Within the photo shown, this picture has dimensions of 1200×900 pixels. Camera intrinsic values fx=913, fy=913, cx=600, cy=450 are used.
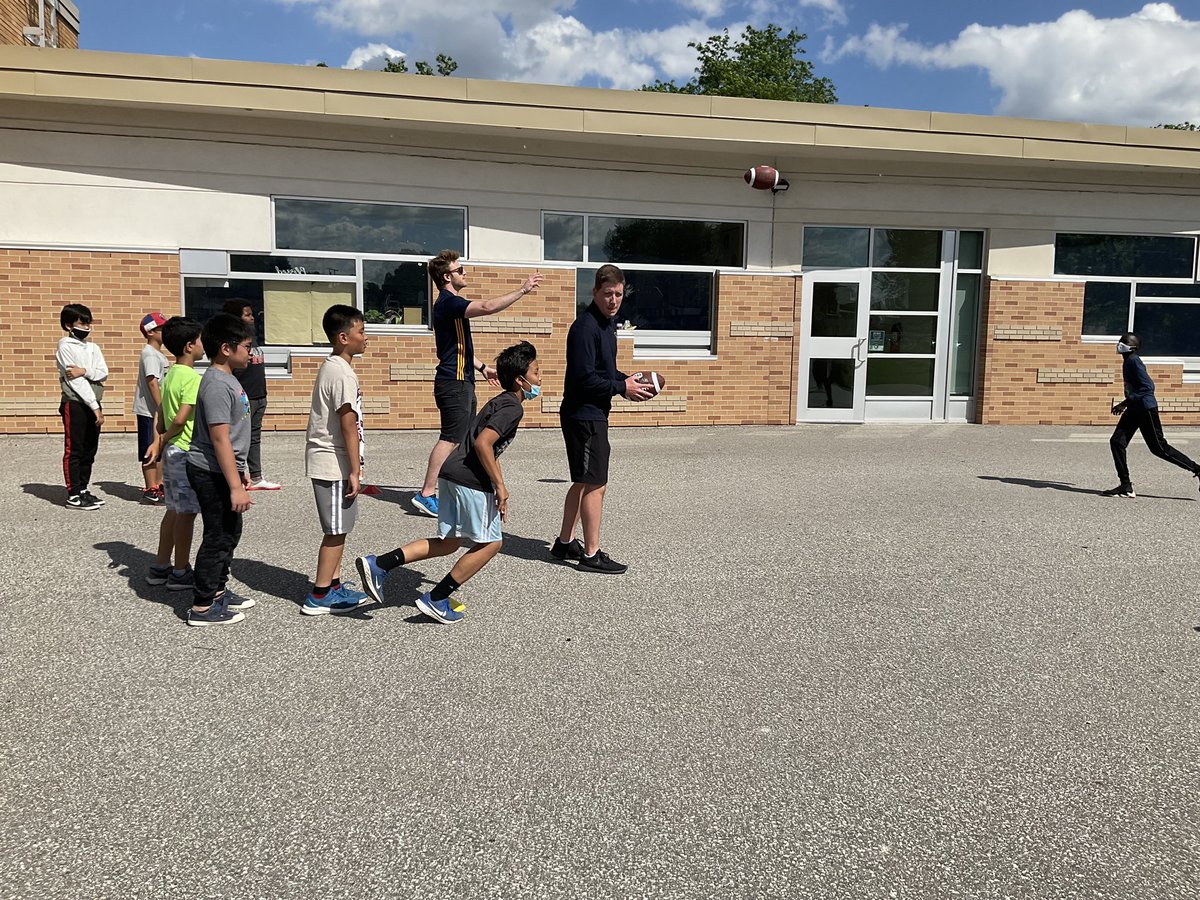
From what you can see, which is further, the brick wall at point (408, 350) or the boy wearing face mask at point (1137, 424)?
the brick wall at point (408, 350)

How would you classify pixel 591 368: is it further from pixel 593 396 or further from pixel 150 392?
pixel 150 392

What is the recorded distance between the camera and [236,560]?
241 inches

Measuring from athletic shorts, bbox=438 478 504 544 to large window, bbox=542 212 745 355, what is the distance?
8.49m

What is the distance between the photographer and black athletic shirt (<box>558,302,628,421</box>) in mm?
5910

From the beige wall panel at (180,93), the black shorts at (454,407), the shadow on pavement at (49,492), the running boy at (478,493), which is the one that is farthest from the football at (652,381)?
the beige wall panel at (180,93)

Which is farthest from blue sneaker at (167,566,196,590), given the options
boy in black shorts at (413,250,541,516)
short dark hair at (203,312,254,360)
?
boy in black shorts at (413,250,541,516)

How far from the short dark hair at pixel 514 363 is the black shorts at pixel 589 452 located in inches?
42.6

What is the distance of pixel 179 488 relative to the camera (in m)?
5.08

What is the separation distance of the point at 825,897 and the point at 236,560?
467 centimetres

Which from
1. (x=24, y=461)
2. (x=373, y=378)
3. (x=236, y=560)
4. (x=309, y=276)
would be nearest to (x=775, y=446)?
(x=373, y=378)

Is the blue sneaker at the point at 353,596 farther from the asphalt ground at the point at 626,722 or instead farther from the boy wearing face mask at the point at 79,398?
the boy wearing face mask at the point at 79,398

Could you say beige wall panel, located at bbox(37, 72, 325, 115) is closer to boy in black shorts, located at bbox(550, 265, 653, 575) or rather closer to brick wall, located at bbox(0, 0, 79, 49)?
brick wall, located at bbox(0, 0, 79, 49)

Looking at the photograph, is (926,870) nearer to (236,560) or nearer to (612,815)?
(612,815)

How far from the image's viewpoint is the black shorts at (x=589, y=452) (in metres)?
5.97
